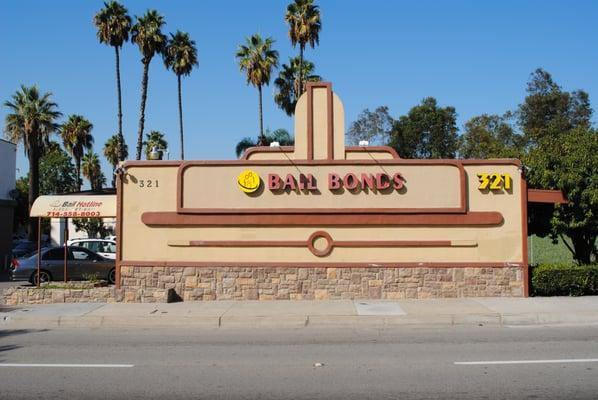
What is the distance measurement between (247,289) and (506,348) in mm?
7733

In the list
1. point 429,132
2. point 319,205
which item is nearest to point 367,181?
point 319,205

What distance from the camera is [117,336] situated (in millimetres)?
11938

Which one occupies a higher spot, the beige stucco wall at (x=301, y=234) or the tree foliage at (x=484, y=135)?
the tree foliage at (x=484, y=135)

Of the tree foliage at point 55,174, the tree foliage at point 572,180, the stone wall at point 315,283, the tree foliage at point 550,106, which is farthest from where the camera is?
the tree foliage at point 55,174

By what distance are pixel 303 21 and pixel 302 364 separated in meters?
32.3

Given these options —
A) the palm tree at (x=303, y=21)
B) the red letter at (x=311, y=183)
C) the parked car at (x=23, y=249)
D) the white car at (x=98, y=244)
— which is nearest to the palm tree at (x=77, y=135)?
the parked car at (x=23, y=249)

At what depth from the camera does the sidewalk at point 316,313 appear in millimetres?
13078

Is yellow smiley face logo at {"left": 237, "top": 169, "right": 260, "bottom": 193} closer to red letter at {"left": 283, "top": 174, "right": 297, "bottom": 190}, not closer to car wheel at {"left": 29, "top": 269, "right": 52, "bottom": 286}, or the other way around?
red letter at {"left": 283, "top": 174, "right": 297, "bottom": 190}

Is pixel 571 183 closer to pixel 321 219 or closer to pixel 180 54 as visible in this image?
pixel 321 219

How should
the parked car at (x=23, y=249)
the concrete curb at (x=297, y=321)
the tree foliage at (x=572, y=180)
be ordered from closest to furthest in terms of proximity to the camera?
the concrete curb at (x=297, y=321) < the tree foliage at (x=572, y=180) < the parked car at (x=23, y=249)

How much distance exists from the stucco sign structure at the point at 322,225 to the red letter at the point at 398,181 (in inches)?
1.4

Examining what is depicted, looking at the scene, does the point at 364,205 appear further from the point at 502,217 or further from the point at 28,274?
the point at 28,274

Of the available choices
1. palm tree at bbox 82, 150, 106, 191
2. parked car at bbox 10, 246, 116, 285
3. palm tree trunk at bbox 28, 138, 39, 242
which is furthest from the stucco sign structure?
palm tree at bbox 82, 150, 106, 191

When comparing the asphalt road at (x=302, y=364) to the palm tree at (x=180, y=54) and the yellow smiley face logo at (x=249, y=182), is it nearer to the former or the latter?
the yellow smiley face logo at (x=249, y=182)
